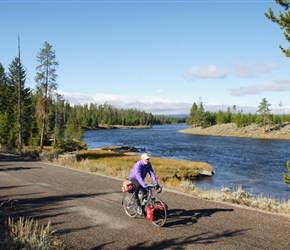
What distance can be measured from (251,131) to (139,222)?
110296 mm

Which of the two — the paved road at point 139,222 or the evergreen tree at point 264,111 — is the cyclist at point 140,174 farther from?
the evergreen tree at point 264,111

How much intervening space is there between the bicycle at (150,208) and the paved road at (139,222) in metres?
0.20

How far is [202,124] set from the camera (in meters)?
139

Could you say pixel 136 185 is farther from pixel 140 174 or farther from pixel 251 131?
pixel 251 131

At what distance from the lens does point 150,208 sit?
884 centimetres

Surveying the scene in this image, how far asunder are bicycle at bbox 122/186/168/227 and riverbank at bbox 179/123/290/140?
3843 inches

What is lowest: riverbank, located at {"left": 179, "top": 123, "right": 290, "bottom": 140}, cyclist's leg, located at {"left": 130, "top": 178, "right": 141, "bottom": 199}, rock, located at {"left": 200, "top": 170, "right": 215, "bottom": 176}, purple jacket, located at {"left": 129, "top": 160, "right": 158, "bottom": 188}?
rock, located at {"left": 200, "top": 170, "right": 215, "bottom": 176}

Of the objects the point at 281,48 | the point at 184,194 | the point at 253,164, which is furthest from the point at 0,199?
the point at 253,164

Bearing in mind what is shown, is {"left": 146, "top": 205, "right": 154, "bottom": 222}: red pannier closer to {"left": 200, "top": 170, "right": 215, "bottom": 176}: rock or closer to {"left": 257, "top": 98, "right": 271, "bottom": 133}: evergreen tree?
{"left": 200, "top": 170, "right": 215, "bottom": 176}: rock

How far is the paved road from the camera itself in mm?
7559

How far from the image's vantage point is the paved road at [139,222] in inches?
298

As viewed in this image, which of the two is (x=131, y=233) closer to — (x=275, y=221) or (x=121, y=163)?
(x=275, y=221)

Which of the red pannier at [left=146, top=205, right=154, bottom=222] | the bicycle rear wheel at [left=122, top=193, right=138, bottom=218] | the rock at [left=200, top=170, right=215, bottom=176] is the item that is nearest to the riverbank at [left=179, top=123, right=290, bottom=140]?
the rock at [left=200, top=170, right=215, bottom=176]

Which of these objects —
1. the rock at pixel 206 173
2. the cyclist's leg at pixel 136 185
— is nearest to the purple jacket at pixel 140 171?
the cyclist's leg at pixel 136 185
